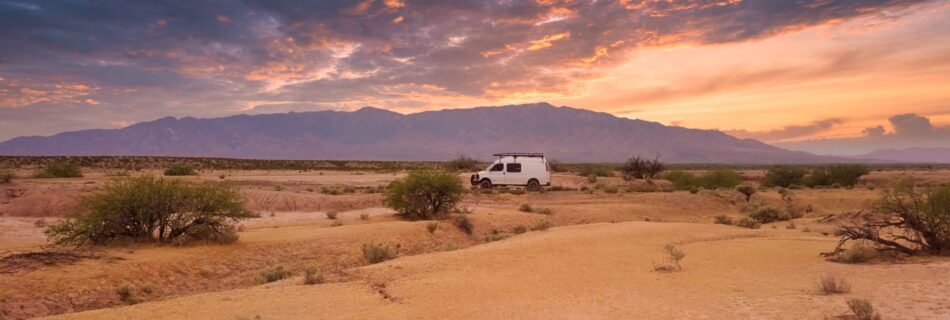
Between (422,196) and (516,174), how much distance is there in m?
14.1

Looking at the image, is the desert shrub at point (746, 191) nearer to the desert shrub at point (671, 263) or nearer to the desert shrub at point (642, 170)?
the desert shrub at point (642, 170)

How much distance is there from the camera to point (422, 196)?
23609mm

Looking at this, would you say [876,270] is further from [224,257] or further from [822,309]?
[224,257]

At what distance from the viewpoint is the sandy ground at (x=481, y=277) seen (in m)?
9.23

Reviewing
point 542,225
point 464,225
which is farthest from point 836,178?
point 464,225

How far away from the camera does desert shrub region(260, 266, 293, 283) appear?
12.7m

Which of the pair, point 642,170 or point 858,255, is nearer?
point 858,255

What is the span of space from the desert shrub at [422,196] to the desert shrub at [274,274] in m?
10.3

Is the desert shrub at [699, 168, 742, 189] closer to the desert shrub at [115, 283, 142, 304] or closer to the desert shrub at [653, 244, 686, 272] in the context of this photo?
the desert shrub at [653, 244, 686, 272]

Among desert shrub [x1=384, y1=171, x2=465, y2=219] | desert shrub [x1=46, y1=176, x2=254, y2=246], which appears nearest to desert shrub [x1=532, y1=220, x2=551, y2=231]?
desert shrub [x1=384, y1=171, x2=465, y2=219]

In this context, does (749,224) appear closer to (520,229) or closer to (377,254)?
(520,229)

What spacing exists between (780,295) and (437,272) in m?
6.31

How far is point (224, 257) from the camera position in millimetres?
14391

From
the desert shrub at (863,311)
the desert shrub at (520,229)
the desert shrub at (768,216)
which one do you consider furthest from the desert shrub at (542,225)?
the desert shrub at (863,311)
